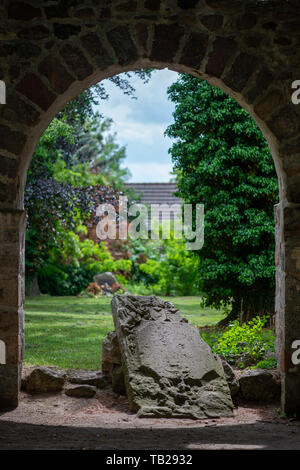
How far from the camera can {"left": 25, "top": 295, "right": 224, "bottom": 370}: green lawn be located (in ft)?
22.5

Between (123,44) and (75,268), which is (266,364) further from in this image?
(75,268)

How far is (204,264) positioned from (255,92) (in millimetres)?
4819

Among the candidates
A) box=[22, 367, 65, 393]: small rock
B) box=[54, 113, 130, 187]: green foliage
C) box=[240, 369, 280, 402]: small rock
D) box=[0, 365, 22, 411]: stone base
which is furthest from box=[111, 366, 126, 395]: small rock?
box=[54, 113, 130, 187]: green foliage

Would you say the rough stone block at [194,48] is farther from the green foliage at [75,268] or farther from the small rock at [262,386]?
the green foliage at [75,268]

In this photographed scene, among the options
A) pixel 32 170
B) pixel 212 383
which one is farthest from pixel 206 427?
pixel 32 170

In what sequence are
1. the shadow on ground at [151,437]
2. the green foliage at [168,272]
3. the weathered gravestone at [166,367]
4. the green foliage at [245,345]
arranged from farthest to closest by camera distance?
1. the green foliage at [168,272]
2. the green foliage at [245,345]
3. the weathered gravestone at [166,367]
4. the shadow on ground at [151,437]

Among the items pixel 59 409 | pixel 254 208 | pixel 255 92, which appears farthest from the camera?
pixel 254 208

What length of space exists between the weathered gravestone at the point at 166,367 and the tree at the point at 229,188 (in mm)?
3390

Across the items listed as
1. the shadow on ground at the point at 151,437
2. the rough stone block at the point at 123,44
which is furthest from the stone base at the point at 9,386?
the rough stone block at the point at 123,44

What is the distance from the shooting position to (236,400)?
486 cm

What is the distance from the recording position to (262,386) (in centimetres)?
475

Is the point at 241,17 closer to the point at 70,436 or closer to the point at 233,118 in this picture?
the point at 70,436

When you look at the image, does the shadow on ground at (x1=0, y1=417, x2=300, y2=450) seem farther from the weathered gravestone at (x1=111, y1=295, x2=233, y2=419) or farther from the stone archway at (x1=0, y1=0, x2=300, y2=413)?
the stone archway at (x1=0, y1=0, x2=300, y2=413)

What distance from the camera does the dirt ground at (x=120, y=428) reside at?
131 inches
